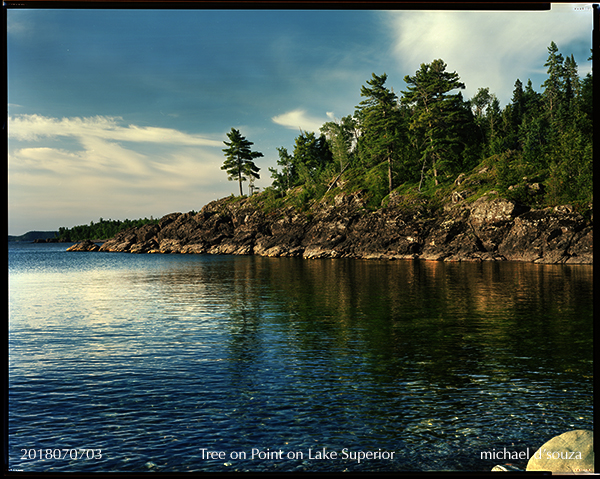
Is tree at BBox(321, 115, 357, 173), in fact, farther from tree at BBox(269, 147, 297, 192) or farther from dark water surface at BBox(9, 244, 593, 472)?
dark water surface at BBox(9, 244, 593, 472)

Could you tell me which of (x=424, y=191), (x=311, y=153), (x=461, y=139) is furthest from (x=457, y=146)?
(x=311, y=153)

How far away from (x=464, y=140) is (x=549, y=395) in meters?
103

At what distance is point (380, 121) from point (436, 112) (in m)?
13.7

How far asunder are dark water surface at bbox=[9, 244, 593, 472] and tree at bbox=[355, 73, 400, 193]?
7656 cm

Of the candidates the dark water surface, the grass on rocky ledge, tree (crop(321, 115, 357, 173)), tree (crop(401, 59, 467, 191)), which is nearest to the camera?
the dark water surface

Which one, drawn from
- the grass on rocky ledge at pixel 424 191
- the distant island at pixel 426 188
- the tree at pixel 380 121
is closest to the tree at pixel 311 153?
the distant island at pixel 426 188

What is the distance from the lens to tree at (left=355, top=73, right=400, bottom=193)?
344 ft

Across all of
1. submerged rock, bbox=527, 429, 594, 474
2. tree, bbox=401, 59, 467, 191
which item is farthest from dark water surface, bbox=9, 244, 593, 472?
tree, bbox=401, 59, 467, 191

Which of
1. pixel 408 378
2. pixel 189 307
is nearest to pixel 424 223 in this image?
pixel 189 307

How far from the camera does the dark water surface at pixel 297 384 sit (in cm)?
1006

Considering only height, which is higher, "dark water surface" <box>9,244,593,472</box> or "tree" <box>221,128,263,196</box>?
"tree" <box>221,128,263,196</box>

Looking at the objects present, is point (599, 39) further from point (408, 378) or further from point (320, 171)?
point (320, 171)

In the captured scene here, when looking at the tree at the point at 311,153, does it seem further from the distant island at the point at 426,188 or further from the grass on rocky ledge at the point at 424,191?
A: the grass on rocky ledge at the point at 424,191

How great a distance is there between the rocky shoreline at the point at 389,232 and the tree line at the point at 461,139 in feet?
19.5
